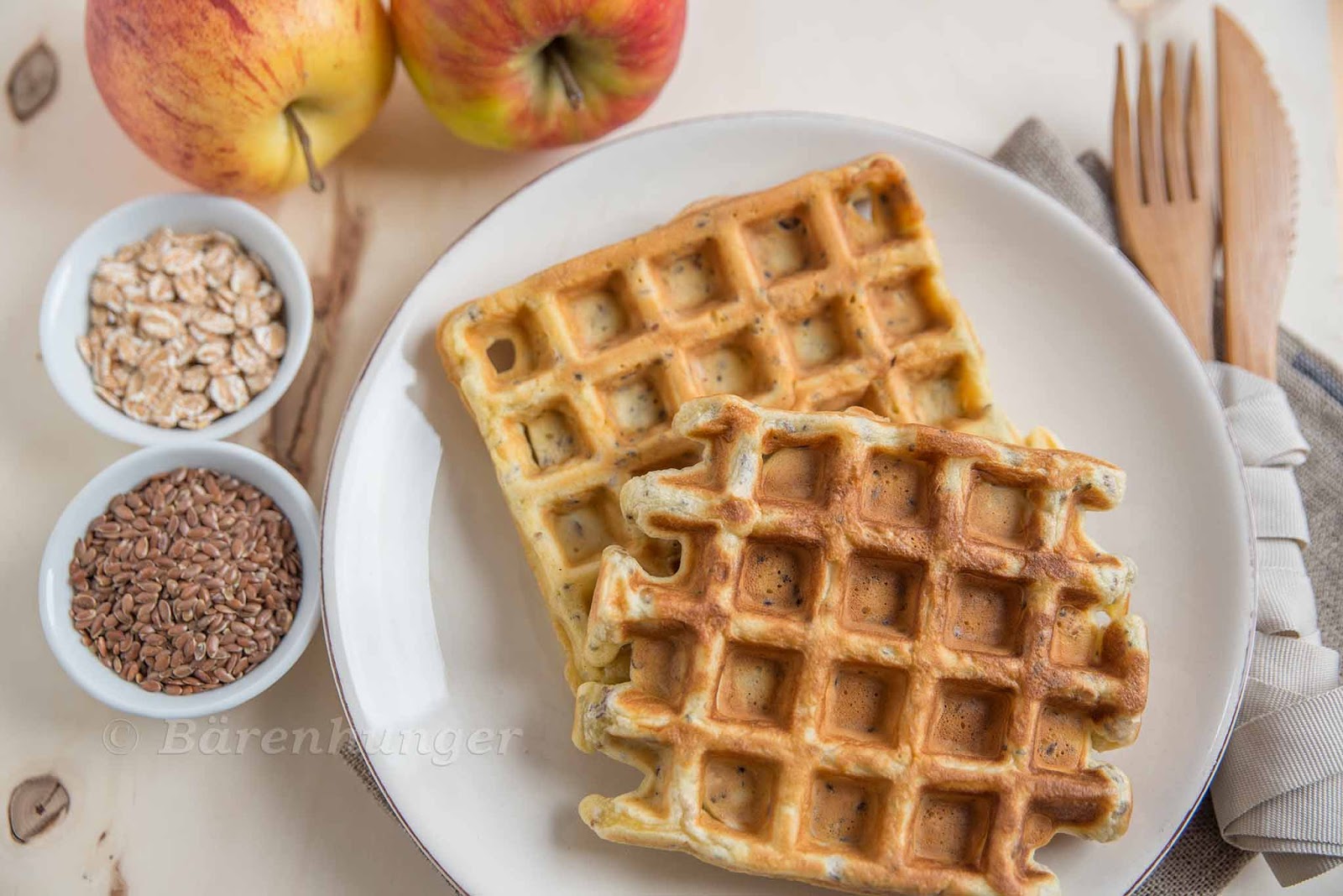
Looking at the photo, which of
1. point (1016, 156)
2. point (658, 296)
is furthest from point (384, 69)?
point (1016, 156)

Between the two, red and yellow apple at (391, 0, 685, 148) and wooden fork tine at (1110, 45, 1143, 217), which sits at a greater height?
red and yellow apple at (391, 0, 685, 148)

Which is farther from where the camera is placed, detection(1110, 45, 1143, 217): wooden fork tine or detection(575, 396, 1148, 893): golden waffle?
detection(1110, 45, 1143, 217): wooden fork tine

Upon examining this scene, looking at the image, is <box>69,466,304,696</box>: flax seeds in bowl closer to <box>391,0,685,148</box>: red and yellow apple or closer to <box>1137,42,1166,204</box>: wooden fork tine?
<box>391,0,685,148</box>: red and yellow apple

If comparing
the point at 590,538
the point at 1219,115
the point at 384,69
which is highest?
the point at 384,69

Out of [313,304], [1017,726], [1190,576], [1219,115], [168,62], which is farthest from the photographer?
[1219,115]

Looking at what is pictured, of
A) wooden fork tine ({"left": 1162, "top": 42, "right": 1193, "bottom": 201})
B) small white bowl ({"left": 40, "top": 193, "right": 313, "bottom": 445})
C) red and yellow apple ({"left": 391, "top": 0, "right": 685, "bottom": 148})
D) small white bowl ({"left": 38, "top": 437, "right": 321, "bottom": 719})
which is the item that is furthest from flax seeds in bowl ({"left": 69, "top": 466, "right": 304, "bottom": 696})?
wooden fork tine ({"left": 1162, "top": 42, "right": 1193, "bottom": 201})

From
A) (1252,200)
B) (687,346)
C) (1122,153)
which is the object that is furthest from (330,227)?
(1252,200)

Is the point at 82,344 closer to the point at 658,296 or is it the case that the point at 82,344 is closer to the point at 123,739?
the point at 123,739

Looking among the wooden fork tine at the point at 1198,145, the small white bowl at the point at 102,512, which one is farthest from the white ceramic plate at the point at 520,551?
the wooden fork tine at the point at 1198,145
